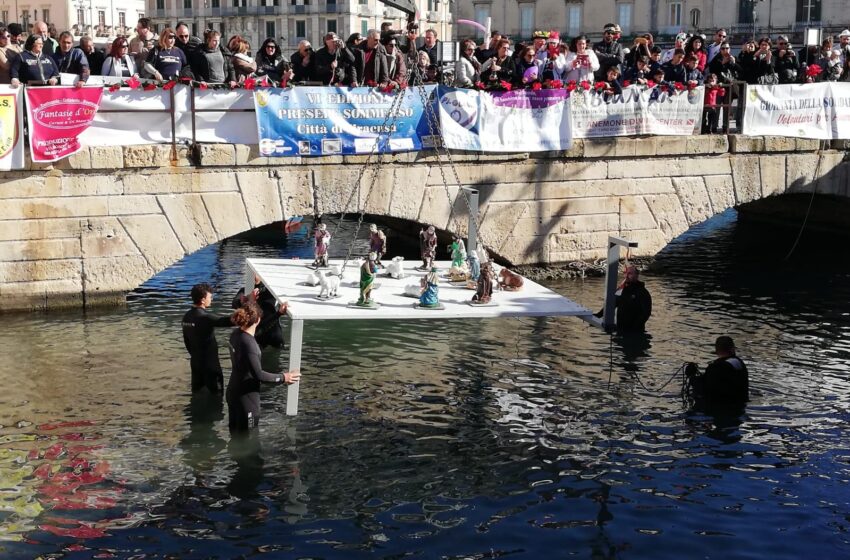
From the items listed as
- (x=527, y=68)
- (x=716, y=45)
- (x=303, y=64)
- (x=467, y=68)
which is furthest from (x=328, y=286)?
(x=716, y=45)

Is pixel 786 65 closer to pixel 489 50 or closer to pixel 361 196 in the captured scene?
pixel 489 50

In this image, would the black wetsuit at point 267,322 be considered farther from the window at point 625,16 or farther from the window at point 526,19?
the window at point 526,19

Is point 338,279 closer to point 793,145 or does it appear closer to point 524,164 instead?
point 524,164

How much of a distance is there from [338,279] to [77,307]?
5.51 metres

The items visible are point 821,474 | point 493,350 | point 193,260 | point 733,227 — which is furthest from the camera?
point 733,227

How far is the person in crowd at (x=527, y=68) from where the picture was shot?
58.2 feet

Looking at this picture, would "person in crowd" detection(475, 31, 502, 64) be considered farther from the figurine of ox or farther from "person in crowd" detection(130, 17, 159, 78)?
the figurine of ox

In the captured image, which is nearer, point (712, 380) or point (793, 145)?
point (712, 380)

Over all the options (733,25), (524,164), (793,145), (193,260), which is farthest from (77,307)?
(733,25)

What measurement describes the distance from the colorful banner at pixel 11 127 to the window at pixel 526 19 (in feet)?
203

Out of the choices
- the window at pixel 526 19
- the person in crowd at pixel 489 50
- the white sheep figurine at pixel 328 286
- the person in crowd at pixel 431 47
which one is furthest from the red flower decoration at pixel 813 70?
the window at pixel 526 19

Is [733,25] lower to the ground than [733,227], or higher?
higher

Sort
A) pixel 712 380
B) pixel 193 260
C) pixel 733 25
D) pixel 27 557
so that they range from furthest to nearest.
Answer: pixel 733 25
pixel 193 260
pixel 712 380
pixel 27 557

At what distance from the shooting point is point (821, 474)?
10.1m
